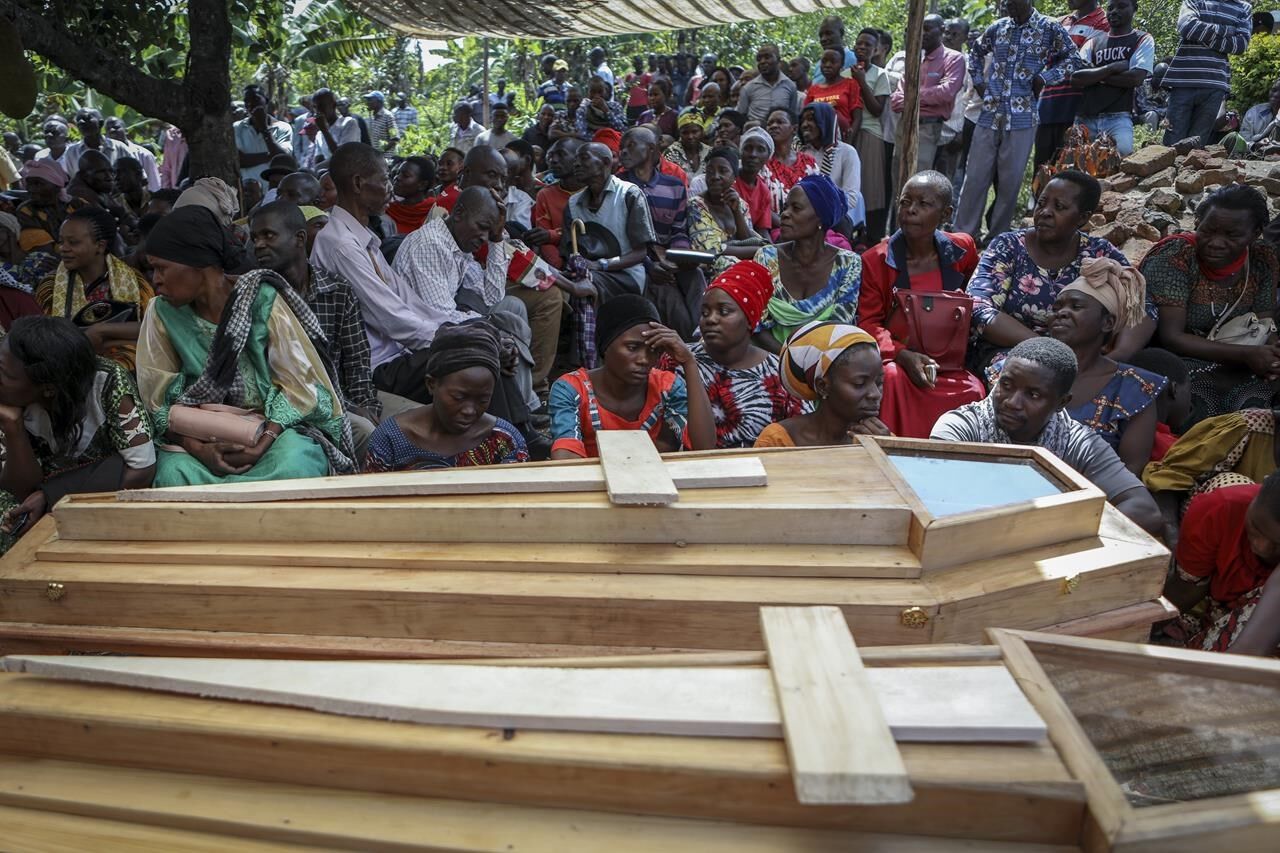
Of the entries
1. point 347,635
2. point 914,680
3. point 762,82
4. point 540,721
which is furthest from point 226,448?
point 762,82

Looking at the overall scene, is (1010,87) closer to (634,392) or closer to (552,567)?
(634,392)

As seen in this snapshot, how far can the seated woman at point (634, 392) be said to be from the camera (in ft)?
11.7

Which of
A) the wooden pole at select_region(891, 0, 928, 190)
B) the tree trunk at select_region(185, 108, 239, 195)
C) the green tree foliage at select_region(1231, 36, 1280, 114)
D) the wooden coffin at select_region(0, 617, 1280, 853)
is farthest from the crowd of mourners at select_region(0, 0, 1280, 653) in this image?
the green tree foliage at select_region(1231, 36, 1280, 114)

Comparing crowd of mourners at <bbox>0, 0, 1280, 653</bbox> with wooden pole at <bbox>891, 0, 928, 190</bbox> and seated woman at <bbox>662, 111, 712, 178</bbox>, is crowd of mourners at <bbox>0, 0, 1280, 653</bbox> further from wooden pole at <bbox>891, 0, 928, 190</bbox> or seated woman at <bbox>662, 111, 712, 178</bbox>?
seated woman at <bbox>662, 111, 712, 178</bbox>

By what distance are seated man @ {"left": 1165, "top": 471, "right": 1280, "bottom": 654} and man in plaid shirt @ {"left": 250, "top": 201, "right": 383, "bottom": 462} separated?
120 inches

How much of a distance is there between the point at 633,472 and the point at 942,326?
8.34ft

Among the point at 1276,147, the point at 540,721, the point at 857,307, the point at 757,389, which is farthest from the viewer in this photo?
the point at 1276,147

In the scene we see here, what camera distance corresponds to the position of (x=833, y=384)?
3.37 m

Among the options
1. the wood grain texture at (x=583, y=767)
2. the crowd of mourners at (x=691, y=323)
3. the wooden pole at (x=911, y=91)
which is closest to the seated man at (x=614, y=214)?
the crowd of mourners at (x=691, y=323)

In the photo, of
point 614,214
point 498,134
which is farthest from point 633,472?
point 498,134

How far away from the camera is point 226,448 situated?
10.9 feet

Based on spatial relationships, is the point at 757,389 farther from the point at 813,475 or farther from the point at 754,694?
the point at 754,694

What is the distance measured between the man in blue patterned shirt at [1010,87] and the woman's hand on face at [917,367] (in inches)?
160

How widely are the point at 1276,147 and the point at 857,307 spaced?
5.71m
